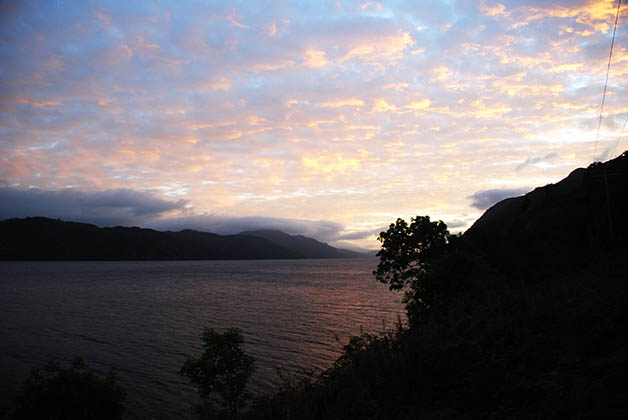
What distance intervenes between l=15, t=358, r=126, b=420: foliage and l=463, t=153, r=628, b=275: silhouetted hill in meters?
25.7

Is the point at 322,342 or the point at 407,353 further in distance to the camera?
the point at 322,342

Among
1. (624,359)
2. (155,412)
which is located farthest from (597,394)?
(155,412)

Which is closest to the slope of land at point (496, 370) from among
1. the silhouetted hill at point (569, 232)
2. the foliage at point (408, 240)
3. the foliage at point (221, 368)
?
the foliage at point (221, 368)

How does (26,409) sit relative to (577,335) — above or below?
below

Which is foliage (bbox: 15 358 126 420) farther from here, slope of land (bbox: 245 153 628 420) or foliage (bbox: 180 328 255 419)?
slope of land (bbox: 245 153 628 420)

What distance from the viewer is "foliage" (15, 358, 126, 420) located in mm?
16219

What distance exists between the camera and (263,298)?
227 ft

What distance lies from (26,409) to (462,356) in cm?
1967

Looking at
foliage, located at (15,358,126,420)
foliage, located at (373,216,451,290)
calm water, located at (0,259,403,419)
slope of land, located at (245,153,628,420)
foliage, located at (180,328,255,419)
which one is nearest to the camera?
slope of land, located at (245,153,628,420)

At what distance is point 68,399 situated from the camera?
16359 mm

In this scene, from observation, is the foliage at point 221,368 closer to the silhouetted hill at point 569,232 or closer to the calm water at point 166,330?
the calm water at point 166,330

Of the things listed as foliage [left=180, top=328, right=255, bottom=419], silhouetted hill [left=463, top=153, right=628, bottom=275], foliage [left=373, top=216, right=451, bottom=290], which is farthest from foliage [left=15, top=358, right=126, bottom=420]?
silhouetted hill [left=463, top=153, right=628, bottom=275]

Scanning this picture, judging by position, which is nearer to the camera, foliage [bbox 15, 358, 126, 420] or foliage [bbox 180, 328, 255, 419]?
foliage [bbox 15, 358, 126, 420]

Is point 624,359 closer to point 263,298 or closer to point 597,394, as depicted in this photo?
point 597,394
